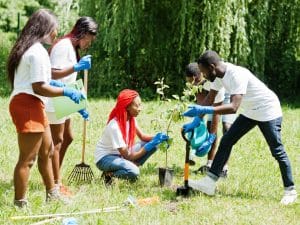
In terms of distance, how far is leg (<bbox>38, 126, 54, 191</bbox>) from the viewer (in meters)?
5.30

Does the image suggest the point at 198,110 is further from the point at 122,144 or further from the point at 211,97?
the point at 122,144

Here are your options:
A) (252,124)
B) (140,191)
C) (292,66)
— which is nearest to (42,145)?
(140,191)

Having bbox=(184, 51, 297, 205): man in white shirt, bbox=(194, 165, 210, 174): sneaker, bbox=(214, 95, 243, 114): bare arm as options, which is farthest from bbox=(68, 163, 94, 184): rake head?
bbox=(214, 95, 243, 114): bare arm

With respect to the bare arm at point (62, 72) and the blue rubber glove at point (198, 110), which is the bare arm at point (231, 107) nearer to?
the blue rubber glove at point (198, 110)

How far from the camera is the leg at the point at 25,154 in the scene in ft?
16.5

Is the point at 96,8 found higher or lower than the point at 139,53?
higher

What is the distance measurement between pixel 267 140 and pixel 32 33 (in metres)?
2.39

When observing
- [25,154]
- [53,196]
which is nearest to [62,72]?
[25,154]

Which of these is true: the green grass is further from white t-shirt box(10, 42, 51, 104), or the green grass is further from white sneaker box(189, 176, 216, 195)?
white t-shirt box(10, 42, 51, 104)

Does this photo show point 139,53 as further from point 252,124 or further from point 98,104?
point 252,124

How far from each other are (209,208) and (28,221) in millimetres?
1613

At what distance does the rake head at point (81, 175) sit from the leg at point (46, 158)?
101cm

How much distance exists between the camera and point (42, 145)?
5.30 m

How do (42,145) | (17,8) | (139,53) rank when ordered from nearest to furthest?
(42,145), (139,53), (17,8)
